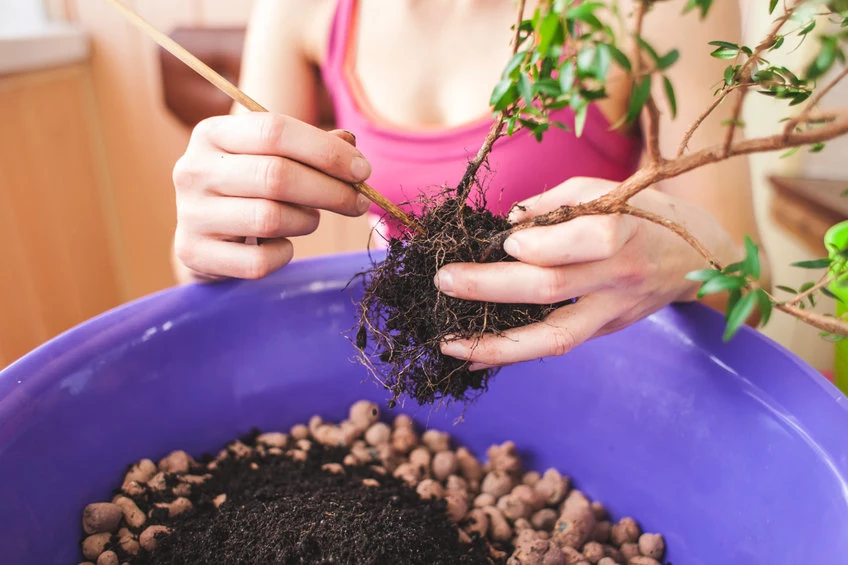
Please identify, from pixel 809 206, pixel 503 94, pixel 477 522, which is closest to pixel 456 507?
pixel 477 522

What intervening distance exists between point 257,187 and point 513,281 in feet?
0.95

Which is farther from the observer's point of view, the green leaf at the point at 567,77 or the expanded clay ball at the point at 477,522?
the expanded clay ball at the point at 477,522

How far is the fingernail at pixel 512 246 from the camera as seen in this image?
54 centimetres

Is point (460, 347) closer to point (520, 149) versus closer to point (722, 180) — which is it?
point (520, 149)

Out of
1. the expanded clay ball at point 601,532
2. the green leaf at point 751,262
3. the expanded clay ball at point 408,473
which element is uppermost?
the green leaf at point 751,262

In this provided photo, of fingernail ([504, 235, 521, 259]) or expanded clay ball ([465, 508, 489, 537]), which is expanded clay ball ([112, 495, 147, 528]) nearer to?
expanded clay ball ([465, 508, 489, 537])

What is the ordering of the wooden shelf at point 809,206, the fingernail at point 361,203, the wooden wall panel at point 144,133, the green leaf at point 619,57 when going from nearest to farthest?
the green leaf at point 619,57 → the fingernail at point 361,203 → the wooden shelf at point 809,206 → the wooden wall panel at point 144,133

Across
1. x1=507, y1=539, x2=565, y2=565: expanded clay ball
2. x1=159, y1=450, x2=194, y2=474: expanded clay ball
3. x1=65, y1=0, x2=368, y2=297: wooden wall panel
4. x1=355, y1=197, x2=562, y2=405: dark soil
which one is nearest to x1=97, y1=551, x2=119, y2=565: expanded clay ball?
x1=159, y1=450, x2=194, y2=474: expanded clay ball

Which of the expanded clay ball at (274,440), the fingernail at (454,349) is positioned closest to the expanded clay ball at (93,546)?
the expanded clay ball at (274,440)

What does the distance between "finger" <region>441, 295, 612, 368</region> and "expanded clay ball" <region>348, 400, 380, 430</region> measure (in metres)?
0.42

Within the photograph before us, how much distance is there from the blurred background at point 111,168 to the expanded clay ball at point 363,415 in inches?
32.3

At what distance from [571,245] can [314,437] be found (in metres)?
0.62

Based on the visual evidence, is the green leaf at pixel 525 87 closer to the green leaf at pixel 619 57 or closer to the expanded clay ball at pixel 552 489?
the green leaf at pixel 619 57

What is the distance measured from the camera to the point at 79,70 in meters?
1.60
